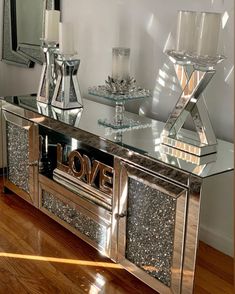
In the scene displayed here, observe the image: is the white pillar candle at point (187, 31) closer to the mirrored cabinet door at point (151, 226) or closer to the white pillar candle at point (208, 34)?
the white pillar candle at point (208, 34)

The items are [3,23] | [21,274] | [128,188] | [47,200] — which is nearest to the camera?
[128,188]

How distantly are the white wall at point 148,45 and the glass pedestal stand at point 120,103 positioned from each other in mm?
165

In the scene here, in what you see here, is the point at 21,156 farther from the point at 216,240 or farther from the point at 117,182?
the point at 216,240

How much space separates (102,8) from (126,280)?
4.80 feet

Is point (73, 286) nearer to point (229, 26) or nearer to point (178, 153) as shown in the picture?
point (178, 153)

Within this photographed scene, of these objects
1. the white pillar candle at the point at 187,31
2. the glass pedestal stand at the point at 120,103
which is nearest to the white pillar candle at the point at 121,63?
the glass pedestal stand at the point at 120,103

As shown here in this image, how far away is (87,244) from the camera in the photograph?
7.38ft

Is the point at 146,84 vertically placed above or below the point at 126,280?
above

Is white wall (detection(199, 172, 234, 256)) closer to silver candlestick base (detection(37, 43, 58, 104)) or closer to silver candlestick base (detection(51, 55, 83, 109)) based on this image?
silver candlestick base (detection(51, 55, 83, 109))

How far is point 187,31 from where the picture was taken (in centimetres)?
174

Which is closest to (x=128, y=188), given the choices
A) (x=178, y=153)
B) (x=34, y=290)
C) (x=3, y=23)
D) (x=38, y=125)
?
(x=178, y=153)

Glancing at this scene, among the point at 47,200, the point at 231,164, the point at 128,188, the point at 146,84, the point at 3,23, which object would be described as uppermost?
the point at 3,23

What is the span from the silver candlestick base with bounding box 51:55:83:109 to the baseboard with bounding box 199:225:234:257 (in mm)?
938

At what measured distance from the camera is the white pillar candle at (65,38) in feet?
7.69
